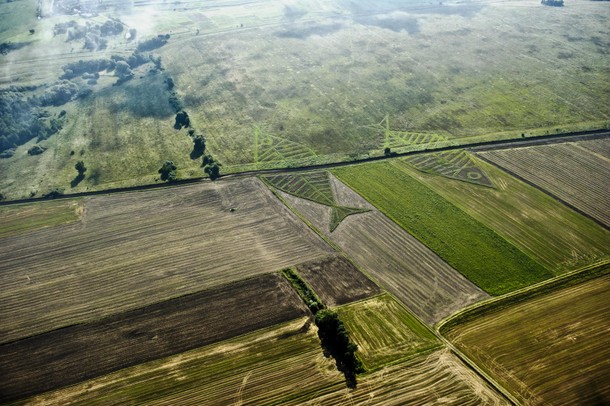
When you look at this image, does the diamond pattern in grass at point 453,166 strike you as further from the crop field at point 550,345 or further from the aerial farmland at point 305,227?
the crop field at point 550,345

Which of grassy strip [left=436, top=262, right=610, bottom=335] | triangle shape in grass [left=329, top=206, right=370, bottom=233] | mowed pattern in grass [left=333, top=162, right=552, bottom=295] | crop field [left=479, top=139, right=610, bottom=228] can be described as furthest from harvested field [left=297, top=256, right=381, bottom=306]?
crop field [left=479, top=139, right=610, bottom=228]

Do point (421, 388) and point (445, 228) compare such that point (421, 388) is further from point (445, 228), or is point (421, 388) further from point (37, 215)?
point (37, 215)

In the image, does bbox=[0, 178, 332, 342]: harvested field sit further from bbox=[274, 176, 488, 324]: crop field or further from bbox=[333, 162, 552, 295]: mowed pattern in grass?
bbox=[333, 162, 552, 295]: mowed pattern in grass

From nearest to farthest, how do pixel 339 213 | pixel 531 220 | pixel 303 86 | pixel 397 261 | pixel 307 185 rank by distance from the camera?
pixel 397 261 < pixel 531 220 < pixel 339 213 < pixel 307 185 < pixel 303 86

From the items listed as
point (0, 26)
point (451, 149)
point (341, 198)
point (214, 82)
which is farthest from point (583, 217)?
point (0, 26)

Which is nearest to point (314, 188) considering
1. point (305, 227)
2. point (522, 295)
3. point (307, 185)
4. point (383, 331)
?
point (307, 185)

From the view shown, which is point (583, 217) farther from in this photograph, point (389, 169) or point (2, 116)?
point (2, 116)
